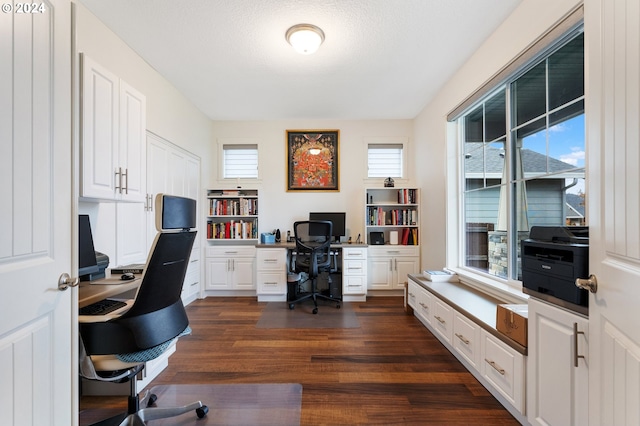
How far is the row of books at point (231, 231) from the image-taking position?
4.05 m

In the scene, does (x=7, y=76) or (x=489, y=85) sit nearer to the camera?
(x=7, y=76)

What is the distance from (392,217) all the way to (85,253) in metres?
3.54

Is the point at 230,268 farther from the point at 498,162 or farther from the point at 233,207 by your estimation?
the point at 498,162

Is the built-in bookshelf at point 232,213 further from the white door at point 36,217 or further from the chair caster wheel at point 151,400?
the white door at point 36,217

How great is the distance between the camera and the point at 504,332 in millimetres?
1584

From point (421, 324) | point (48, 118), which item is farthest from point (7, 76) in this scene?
→ point (421, 324)

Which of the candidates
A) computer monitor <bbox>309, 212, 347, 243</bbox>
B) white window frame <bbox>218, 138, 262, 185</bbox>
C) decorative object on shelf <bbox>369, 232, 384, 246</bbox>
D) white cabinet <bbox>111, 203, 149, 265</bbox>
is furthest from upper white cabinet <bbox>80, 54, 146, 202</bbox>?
decorative object on shelf <bbox>369, 232, 384, 246</bbox>

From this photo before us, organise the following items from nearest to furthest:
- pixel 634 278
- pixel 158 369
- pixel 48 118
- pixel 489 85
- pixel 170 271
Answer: pixel 634 278 → pixel 48 118 → pixel 170 271 → pixel 158 369 → pixel 489 85

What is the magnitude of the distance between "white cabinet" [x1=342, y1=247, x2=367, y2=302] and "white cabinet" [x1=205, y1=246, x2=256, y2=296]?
4.49ft

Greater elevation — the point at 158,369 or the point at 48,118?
the point at 48,118

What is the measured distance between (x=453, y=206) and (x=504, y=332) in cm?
178

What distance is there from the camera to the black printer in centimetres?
110

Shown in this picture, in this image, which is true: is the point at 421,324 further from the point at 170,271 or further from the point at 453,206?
the point at 170,271

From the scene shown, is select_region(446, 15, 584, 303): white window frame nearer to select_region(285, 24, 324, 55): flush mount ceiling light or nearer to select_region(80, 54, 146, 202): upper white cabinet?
select_region(285, 24, 324, 55): flush mount ceiling light
